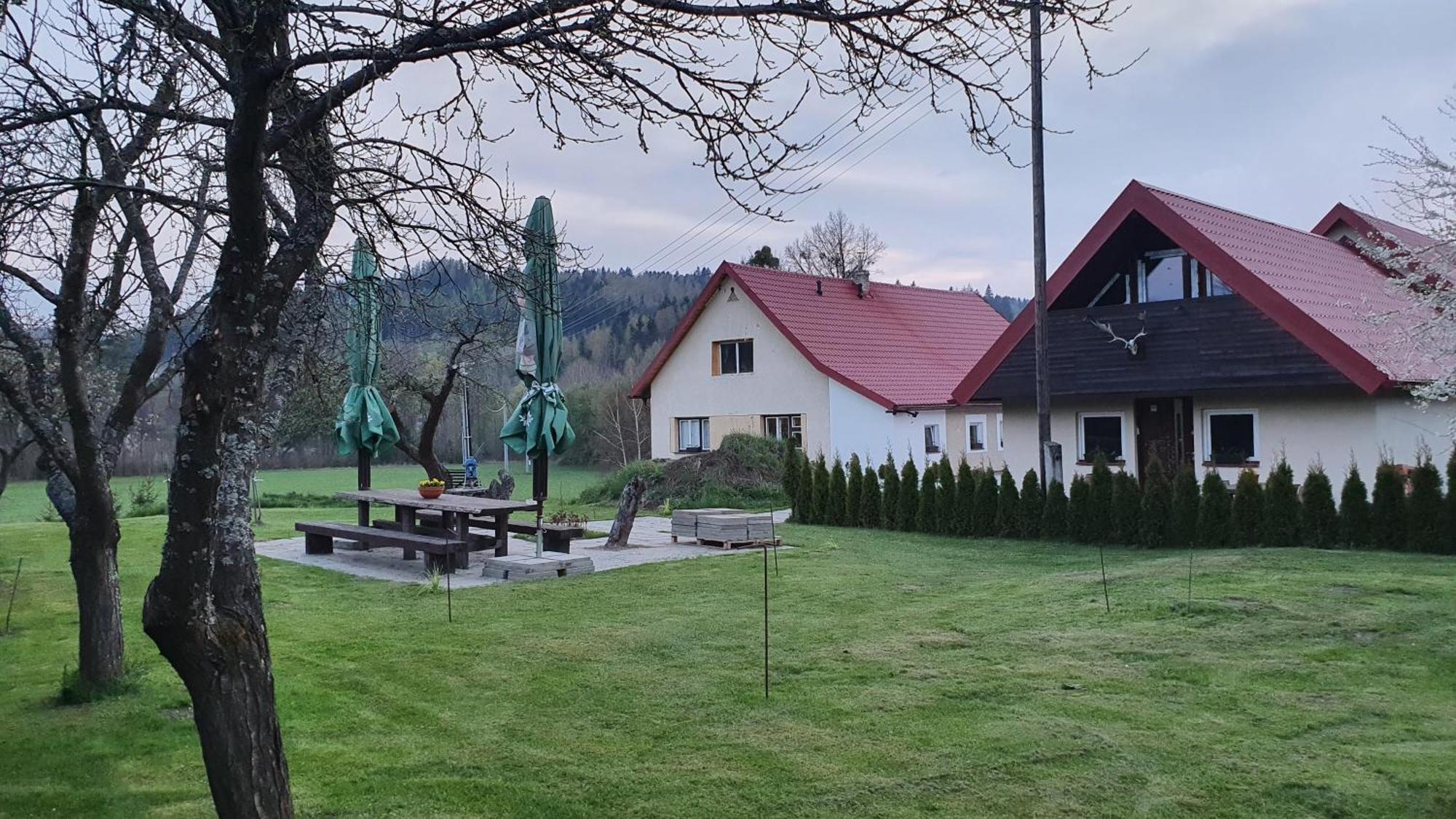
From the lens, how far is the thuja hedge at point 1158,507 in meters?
12.0

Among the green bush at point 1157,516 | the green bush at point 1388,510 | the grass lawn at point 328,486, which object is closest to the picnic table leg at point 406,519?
the grass lawn at point 328,486

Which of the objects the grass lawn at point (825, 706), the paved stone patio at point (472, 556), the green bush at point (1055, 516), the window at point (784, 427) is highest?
the window at point (784, 427)

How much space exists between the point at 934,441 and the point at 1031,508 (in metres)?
10.2

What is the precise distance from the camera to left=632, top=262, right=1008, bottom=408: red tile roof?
24.6 meters

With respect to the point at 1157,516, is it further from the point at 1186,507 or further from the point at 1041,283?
the point at 1041,283

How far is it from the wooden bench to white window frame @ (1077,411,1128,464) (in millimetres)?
10708

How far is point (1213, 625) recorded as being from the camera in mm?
7273

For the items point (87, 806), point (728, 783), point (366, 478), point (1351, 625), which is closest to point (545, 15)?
point (728, 783)

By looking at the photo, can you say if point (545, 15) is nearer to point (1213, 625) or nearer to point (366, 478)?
point (1213, 625)

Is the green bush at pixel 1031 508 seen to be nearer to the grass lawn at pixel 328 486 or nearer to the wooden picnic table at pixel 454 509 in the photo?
the wooden picnic table at pixel 454 509

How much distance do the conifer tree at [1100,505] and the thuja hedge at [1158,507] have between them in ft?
0.05

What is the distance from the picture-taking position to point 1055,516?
49.0 feet

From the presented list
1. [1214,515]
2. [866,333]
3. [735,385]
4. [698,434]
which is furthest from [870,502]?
[698,434]

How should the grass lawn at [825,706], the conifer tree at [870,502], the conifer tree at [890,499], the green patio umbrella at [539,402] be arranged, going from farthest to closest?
1. the conifer tree at [870,502]
2. the conifer tree at [890,499]
3. the green patio umbrella at [539,402]
4. the grass lawn at [825,706]
